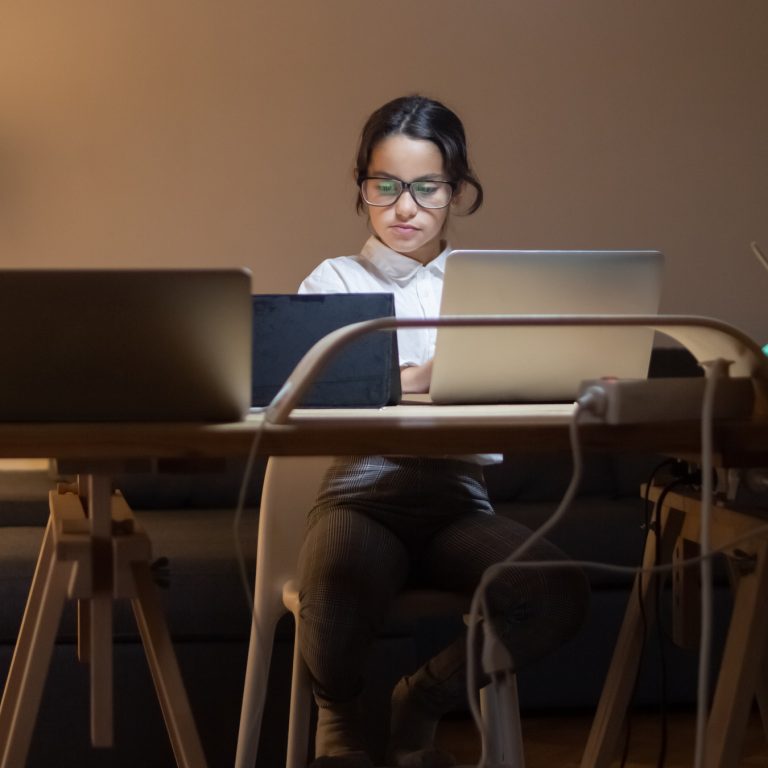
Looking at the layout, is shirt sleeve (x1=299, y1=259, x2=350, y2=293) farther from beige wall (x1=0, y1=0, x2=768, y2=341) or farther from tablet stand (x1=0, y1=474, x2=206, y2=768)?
beige wall (x1=0, y1=0, x2=768, y2=341)

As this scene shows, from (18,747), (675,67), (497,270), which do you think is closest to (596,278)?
(497,270)

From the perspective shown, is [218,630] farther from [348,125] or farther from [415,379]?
[348,125]

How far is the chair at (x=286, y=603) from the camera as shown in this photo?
1.46 m

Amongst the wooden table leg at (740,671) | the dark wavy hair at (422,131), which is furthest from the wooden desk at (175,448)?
the dark wavy hair at (422,131)

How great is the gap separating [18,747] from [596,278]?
28.1 inches

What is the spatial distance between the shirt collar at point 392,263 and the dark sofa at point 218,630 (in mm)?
351

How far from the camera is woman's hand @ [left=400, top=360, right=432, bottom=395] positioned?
1.58 m

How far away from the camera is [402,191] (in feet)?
5.79

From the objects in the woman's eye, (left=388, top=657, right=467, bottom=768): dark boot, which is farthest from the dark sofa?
the woman's eye

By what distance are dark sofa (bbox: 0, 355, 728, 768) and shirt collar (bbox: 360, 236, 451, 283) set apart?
35cm

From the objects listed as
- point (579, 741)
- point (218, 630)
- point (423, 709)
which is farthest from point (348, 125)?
point (423, 709)

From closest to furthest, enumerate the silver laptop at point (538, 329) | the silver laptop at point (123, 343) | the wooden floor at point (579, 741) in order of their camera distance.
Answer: the silver laptop at point (123, 343) → the silver laptop at point (538, 329) → the wooden floor at point (579, 741)

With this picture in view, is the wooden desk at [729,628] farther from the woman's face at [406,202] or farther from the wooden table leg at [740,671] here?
the woman's face at [406,202]

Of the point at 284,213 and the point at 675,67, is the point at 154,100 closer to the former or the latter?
the point at 284,213
